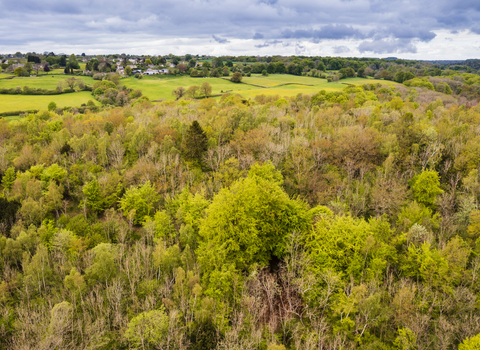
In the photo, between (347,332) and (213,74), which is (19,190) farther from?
(213,74)

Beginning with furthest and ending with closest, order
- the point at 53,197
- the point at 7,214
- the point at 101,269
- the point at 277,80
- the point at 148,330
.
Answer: the point at 277,80 < the point at 53,197 < the point at 7,214 < the point at 101,269 < the point at 148,330

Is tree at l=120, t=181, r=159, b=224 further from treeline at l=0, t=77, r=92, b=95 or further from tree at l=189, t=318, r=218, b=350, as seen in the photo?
treeline at l=0, t=77, r=92, b=95

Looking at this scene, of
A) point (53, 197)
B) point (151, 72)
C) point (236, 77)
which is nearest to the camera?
point (53, 197)

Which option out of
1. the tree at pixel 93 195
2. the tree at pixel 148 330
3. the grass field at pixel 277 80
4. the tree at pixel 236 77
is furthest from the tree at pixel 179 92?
the tree at pixel 148 330

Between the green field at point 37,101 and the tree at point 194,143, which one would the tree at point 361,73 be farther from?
the tree at point 194,143

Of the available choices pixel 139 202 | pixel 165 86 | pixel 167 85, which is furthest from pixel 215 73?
pixel 139 202

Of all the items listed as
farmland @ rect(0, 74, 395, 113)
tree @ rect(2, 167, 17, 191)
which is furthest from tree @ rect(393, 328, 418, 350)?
farmland @ rect(0, 74, 395, 113)

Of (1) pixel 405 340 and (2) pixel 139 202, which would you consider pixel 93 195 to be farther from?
(1) pixel 405 340
